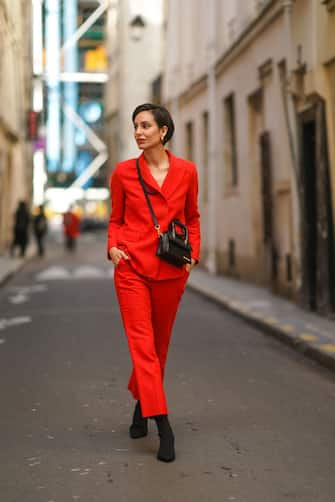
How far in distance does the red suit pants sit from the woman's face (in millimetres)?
633

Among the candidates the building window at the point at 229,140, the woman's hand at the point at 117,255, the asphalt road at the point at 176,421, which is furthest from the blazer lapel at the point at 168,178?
the building window at the point at 229,140

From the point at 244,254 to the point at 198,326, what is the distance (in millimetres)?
7661

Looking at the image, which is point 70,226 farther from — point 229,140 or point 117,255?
point 117,255

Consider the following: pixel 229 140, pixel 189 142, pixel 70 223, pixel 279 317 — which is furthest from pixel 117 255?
pixel 70 223

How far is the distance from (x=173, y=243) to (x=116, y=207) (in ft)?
1.33

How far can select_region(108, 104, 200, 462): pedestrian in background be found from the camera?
5480 mm

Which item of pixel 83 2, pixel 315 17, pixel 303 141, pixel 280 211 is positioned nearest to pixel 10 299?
pixel 280 211

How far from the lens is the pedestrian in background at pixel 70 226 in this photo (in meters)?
37.3

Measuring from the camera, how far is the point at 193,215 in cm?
588

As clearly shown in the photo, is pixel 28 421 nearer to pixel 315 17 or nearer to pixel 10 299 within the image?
pixel 315 17

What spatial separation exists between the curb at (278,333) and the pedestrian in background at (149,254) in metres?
3.58

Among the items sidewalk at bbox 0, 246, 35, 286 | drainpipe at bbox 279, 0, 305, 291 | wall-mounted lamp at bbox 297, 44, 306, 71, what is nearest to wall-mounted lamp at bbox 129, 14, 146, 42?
sidewalk at bbox 0, 246, 35, 286

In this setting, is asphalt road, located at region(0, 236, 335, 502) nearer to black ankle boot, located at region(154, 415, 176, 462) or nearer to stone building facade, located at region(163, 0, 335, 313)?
black ankle boot, located at region(154, 415, 176, 462)

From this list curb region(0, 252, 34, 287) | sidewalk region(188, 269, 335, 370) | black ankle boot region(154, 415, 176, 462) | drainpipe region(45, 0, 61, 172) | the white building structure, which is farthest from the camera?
drainpipe region(45, 0, 61, 172)
